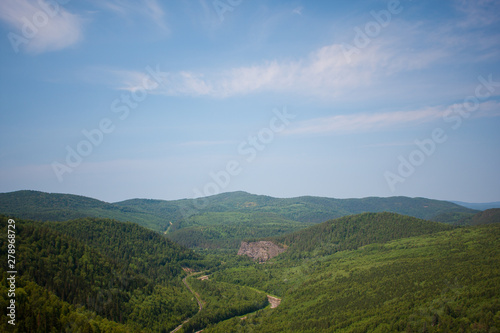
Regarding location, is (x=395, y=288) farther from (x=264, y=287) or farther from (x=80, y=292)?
(x=80, y=292)

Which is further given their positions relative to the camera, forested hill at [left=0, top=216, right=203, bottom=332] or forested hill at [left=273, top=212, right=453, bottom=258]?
forested hill at [left=273, top=212, right=453, bottom=258]

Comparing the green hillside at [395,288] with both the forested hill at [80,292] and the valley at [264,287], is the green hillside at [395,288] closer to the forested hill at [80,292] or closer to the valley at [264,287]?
the valley at [264,287]

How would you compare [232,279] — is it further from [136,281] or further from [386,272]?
[386,272]

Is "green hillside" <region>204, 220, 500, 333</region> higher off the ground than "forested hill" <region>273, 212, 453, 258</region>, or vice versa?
"forested hill" <region>273, 212, 453, 258</region>

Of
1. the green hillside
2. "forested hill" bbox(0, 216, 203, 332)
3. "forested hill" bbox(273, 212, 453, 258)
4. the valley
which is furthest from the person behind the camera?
"forested hill" bbox(273, 212, 453, 258)

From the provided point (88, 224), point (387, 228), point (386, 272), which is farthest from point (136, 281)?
point (387, 228)

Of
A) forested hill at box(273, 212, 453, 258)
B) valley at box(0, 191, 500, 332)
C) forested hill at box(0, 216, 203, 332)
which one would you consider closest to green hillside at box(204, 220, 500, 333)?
valley at box(0, 191, 500, 332)

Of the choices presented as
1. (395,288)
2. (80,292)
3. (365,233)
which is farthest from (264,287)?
(80,292)

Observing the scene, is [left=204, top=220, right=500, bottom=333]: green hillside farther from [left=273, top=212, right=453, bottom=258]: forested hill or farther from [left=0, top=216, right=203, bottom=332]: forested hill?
[left=0, top=216, right=203, bottom=332]: forested hill

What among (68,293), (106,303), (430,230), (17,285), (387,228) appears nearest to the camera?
(17,285)
